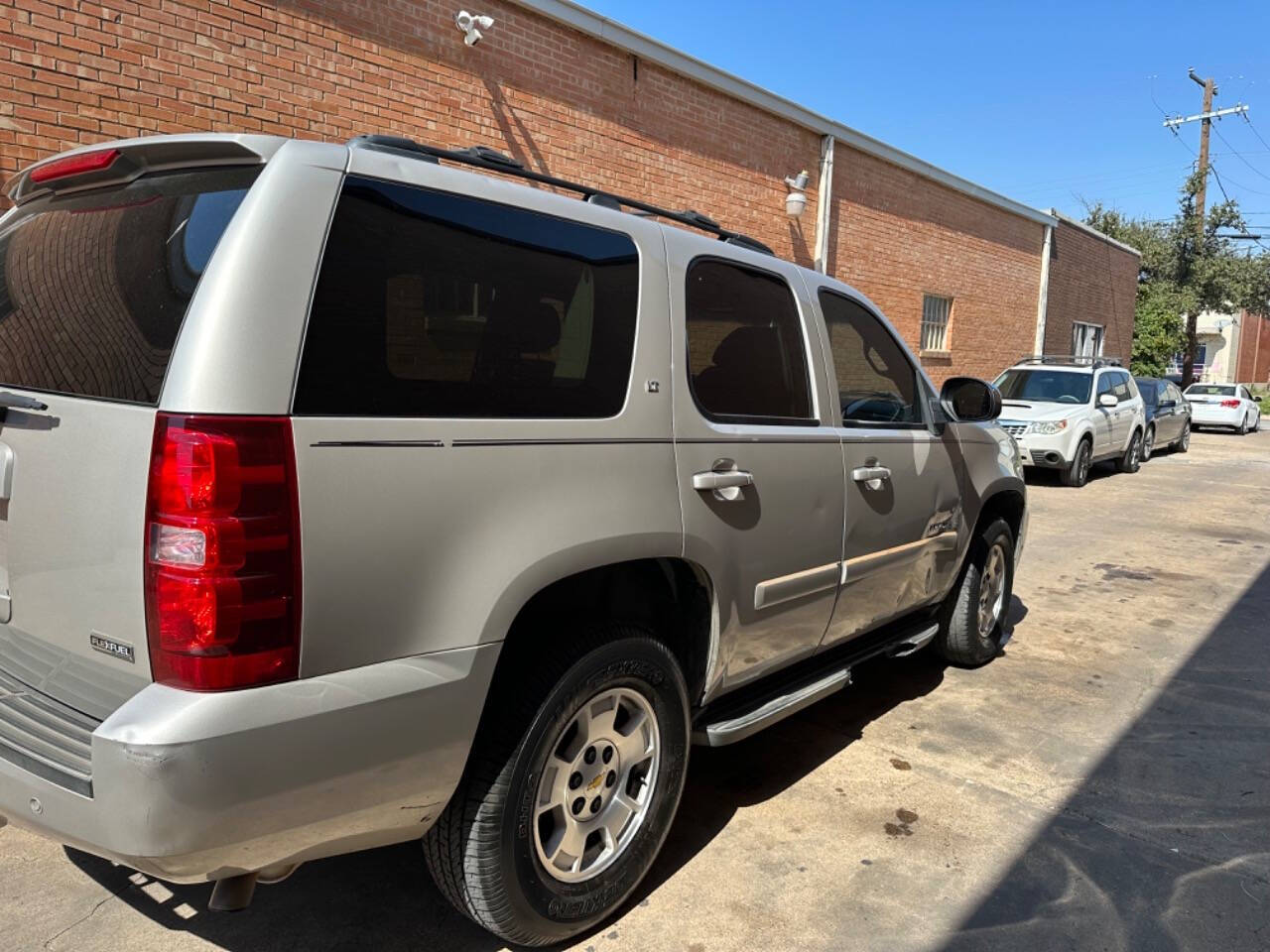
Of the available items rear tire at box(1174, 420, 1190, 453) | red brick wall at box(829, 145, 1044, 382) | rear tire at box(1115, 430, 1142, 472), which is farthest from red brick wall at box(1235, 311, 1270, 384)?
rear tire at box(1115, 430, 1142, 472)

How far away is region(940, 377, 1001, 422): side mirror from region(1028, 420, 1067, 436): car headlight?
9.45m

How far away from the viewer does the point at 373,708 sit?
80.4 inches

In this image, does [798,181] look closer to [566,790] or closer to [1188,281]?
[566,790]

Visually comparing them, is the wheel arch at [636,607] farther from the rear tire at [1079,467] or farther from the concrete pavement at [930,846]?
the rear tire at [1079,467]

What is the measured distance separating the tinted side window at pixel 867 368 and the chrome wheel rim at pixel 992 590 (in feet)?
4.24

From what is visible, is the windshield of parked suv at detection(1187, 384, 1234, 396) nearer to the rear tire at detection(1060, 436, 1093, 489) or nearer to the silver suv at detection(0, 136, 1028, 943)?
the rear tire at detection(1060, 436, 1093, 489)

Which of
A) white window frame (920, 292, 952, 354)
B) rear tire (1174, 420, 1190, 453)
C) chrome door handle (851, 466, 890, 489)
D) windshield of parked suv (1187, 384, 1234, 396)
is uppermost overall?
white window frame (920, 292, 952, 354)

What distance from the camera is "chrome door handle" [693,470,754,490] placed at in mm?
2838

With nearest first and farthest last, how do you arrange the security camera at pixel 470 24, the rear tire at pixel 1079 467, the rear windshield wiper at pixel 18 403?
the rear windshield wiper at pixel 18 403
the security camera at pixel 470 24
the rear tire at pixel 1079 467

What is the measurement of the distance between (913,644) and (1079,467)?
10336 millimetres

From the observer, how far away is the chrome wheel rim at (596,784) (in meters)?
2.59

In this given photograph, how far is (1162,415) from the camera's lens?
17.7 meters

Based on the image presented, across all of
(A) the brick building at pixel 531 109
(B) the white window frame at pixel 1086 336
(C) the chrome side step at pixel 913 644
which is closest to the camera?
(C) the chrome side step at pixel 913 644

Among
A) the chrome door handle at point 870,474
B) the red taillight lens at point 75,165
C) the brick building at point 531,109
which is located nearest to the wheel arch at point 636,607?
the chrome door handle at point 870,474
